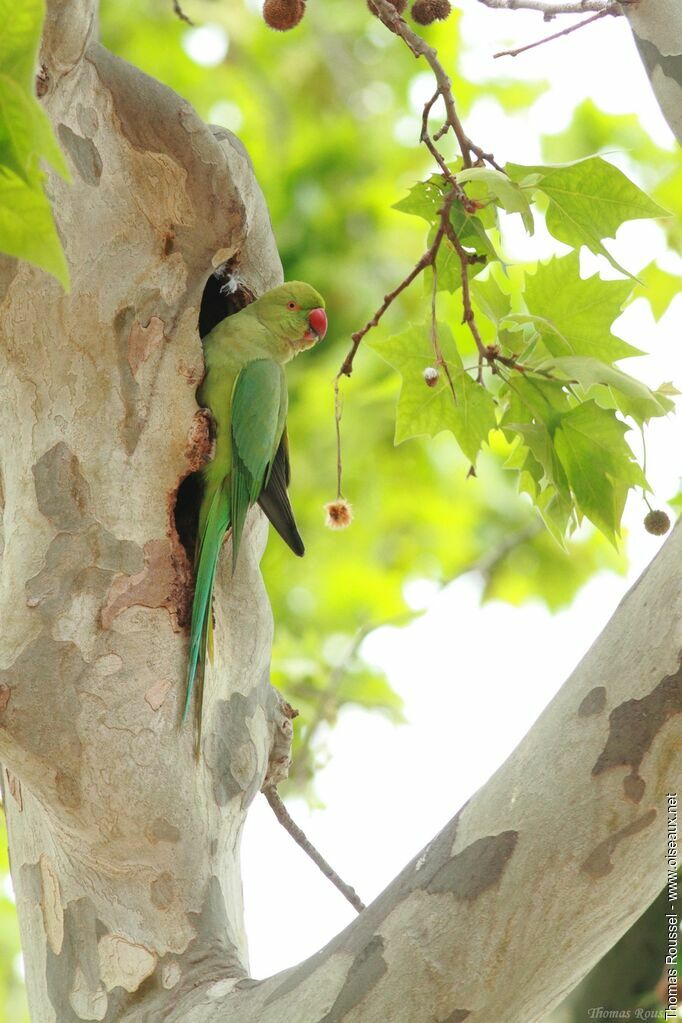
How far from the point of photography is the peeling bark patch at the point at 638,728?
4.08 ft

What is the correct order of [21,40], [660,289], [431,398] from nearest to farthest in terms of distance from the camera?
1. [21,40]
2. [431,398]
3. [660,289]

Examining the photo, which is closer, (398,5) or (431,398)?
(398,5)

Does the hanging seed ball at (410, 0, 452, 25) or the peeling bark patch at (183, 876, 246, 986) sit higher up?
the hanging seed ball at (410, 0, 452, 25)

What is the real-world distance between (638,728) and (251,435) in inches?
37.3

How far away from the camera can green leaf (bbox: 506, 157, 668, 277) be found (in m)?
1.61

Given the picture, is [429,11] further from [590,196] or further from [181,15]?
[181,15]

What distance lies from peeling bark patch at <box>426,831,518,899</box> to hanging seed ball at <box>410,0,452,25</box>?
4.29 ft

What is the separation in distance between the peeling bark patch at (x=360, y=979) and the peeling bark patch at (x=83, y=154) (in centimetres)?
129

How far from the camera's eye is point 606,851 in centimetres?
125

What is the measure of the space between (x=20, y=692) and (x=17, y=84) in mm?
957

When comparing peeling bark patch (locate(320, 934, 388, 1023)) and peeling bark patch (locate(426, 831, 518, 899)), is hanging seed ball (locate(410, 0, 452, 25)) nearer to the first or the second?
peeling bark patch (locate(426, 831, 518, 899))

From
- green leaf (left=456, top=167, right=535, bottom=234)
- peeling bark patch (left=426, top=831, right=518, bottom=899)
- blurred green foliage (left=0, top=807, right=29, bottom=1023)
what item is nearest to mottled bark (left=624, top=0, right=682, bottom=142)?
green leaf (left=456, top=167, right=535, bottom=234)

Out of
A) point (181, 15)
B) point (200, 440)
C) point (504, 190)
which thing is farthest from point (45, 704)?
point (181, 15)

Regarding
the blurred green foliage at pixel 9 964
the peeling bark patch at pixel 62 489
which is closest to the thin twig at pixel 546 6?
the peeling bark patch at pixel 62 489
